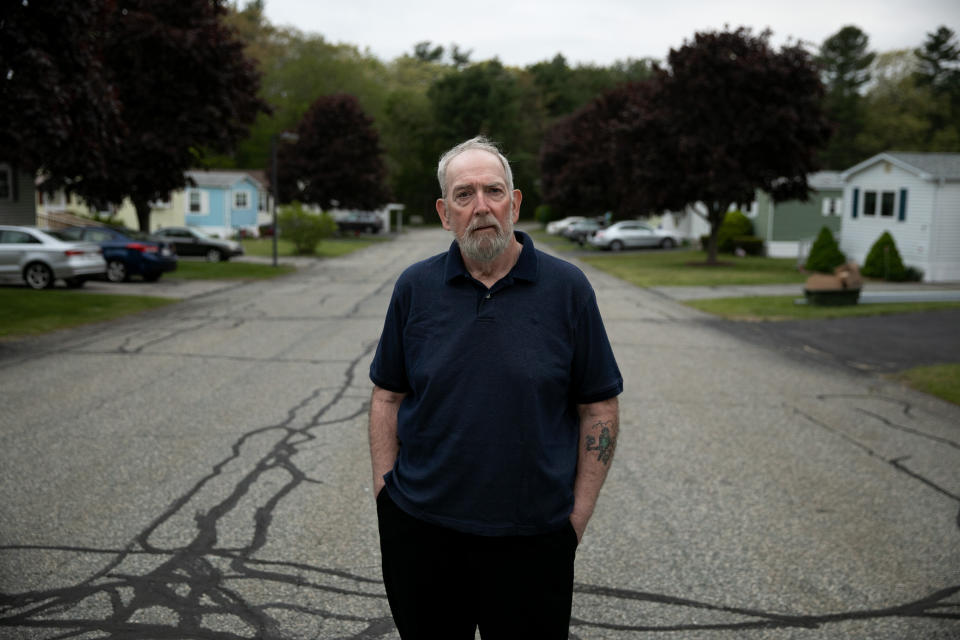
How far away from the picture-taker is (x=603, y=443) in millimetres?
2715

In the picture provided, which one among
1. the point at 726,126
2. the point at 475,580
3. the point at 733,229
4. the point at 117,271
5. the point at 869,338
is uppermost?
the point at 726,126

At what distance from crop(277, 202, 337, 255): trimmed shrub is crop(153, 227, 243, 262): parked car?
4767 millimetres

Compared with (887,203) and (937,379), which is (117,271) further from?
(887,203)

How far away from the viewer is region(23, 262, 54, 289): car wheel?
70.5 feet

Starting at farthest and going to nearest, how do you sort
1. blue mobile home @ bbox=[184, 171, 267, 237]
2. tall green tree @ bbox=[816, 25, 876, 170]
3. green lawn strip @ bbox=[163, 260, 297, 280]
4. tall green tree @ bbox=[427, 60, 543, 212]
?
tall green tree @ bbox=[427, 60, 543, 212]
tall green tree @ bbox=[816, 25, 876, 170]
blue mobile home @ bbox=[184, 171, 267, 237]
green lawn strip @ bbox=[163, 260, 297, 280]

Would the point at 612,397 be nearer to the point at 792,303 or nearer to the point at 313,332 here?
the point at 313,332

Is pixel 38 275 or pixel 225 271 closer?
pixel 38 275

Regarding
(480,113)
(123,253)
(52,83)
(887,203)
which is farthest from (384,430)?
(480,113)

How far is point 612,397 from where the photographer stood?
2.70m

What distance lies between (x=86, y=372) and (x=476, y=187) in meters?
9.73

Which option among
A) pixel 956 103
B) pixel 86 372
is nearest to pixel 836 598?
pixel 86 372

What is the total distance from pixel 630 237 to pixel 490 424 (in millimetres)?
42897

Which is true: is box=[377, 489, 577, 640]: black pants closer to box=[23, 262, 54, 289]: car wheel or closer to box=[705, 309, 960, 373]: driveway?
box=[705, 309, 960, 373]: driveway

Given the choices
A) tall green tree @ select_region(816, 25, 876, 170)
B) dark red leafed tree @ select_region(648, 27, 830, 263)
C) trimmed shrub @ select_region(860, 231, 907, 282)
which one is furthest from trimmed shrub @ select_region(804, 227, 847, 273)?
tall green tree @ select_region(816, 25, 876, 170)
